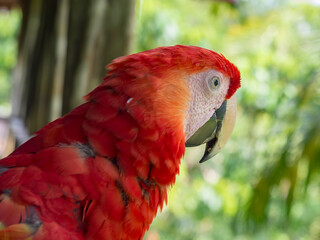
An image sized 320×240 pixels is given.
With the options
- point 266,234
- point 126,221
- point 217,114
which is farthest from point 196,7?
point 126,221

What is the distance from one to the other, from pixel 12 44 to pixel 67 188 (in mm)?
3875

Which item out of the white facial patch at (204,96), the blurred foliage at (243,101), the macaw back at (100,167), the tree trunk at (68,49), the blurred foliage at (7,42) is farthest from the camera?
the blurred foliage at (7,42)

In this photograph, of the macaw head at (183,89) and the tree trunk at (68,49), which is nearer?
the macaw head at (183,89)

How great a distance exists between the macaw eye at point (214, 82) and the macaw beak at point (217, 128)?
57 millimetres

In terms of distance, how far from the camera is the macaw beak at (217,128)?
810 millimetres

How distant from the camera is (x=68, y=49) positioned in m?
1.24

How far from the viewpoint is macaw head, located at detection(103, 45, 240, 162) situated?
0.67 metres

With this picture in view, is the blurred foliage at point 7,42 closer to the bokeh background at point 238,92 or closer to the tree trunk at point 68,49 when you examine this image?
the bokeh background at point 238,92

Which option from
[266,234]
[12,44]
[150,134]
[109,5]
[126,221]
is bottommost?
[266,234]

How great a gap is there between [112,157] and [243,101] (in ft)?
7.72

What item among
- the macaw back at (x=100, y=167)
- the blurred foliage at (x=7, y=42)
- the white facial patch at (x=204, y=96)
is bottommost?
the blurred foliage at (x=7, y=42)

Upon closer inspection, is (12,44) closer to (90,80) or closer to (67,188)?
(90,80)

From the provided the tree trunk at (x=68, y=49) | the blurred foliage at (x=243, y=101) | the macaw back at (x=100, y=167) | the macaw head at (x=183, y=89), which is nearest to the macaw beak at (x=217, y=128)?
the macaw head at (x=183, y=89)

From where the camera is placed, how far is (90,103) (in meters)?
0.70
